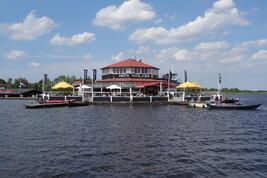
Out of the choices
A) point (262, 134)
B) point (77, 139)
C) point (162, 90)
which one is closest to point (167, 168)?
point (77, 139)

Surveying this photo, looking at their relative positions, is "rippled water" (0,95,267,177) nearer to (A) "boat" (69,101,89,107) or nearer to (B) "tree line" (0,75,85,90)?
(A) "boat" (69,101,89,107)

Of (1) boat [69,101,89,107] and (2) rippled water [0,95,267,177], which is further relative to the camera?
(1) boat [69,101,89,107]

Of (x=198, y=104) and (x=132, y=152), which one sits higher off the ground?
(x=198, y=104)

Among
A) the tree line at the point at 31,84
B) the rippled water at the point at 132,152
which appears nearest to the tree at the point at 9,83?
the tree line at the point at 31,84

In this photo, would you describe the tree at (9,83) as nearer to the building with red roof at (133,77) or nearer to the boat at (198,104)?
the building with red roof at (133,77)

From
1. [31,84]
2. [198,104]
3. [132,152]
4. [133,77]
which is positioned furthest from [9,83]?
[132,152]

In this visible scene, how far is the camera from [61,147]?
2498 centimetres

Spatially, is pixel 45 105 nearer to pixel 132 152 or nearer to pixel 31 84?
pixel 132 152

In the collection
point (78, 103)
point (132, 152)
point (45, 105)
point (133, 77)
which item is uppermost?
point (133, 77)

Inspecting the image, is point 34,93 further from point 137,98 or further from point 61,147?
point 61,147

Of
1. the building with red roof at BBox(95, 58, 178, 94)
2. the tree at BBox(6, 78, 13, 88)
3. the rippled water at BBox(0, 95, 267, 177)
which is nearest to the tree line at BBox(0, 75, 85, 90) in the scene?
the tree at BBox(6, 78, 13, 88)

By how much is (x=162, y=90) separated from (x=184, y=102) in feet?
44.4

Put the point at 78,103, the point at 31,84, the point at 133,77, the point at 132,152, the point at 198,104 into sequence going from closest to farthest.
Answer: the point at 132,152, the point at 198,104, the point at 78,103, the point at 133,77, the point at 31,84

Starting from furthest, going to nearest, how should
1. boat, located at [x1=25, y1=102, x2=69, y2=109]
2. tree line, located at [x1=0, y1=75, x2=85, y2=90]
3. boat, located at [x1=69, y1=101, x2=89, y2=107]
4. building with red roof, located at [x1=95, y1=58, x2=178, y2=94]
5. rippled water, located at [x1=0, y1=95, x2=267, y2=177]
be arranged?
1. tree line, located at [x1=0, y1=75, x2=85, y2=90]
2. building with red roof, located at [x1=95, y1=58, x2=178, y2=94]
3. boat, located at [x1=69, y1=101, x2=89, y2=107]
4. boat, located at [x1=25, y1=102, x2=69, y2=109]
5. rippled water, located at [x1=0, y1=95, x2=267, y2=177]
